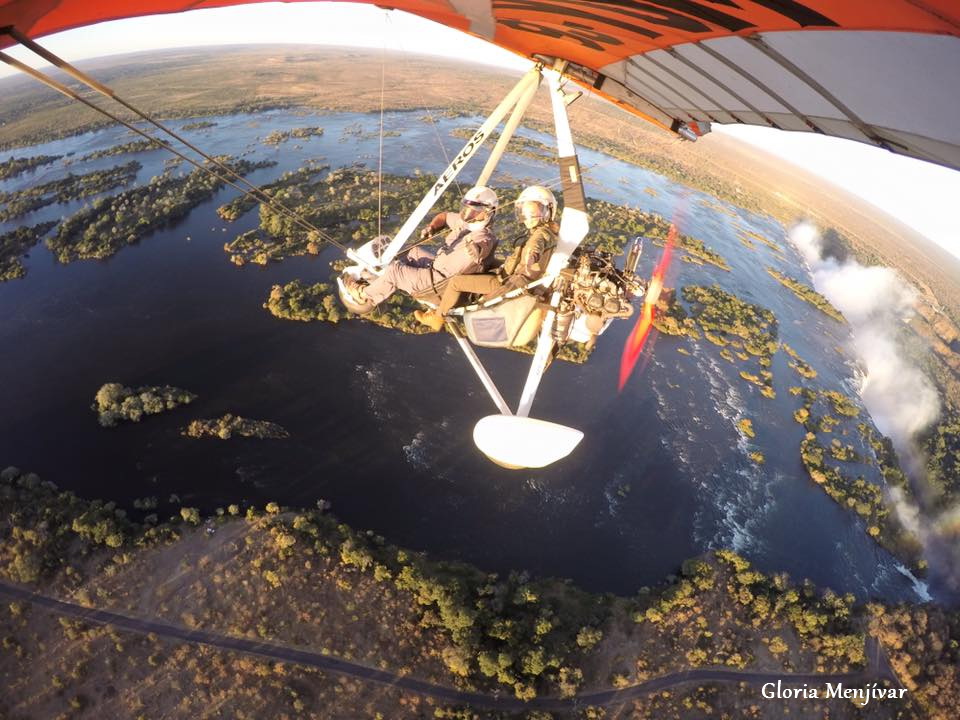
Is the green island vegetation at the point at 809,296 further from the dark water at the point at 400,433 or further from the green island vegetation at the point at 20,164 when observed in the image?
the green island vegetation at the point at 20,164

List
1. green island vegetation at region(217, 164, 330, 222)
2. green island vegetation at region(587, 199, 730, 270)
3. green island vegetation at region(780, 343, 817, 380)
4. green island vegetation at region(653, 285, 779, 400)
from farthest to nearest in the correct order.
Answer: green island vegetation at region(587, 199, 730, 270) < green island vegetation at region(217, 164, 330, 222) < green island vegetation at region(780, 343, 817, 380) < green island vegetation at region(653, 285, 779, 400)

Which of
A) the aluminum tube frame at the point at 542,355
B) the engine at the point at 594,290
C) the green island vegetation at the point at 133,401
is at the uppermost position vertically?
the engine at the point at 594,290

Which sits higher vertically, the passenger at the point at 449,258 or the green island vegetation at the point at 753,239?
the passenger at the point at 449,258

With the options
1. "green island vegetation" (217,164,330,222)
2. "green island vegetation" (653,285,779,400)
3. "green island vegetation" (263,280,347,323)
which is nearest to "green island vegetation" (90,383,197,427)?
"green island vegetation" (263,280,347,323)

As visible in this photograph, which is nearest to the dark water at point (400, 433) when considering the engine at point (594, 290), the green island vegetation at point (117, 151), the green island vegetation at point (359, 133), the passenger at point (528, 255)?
the engine at point (594, 290)

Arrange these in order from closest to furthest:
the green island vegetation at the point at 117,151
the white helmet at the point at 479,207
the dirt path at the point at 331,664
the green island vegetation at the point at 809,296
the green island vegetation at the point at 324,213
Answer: the white helmet at the point at 479,207
the dirt path at the point at 331,664
the green island vegetation at the point at 324,213
the green island vegetation at the point at 809,296
the green island vegetation at the point at 117,151

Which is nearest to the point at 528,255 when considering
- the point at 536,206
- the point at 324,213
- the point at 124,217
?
the point at 536,206

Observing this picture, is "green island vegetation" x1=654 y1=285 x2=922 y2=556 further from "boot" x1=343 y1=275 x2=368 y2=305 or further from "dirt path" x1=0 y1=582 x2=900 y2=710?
"boot" x1=343 y1=275 x2=368 y2=305
